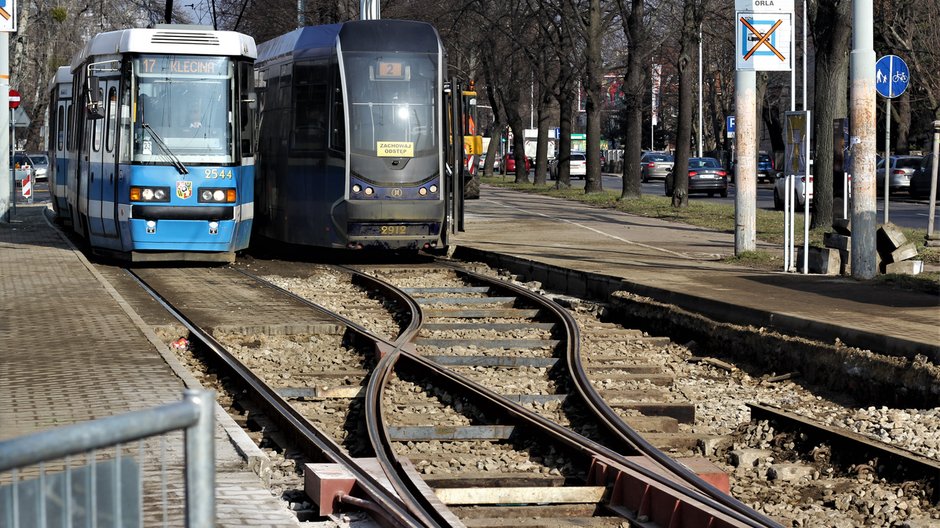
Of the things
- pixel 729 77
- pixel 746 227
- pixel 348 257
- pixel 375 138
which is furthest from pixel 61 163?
pixel 729 77

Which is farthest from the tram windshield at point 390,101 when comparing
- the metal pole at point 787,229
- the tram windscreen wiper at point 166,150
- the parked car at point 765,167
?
the parked car at point 765,167

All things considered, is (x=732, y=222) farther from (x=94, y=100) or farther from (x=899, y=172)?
(x=899, y=172)

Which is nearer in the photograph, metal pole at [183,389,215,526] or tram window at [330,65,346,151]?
metal pole at [183,389,215,526]

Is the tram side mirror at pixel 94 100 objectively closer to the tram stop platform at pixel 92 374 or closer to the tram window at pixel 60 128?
the tram stop platform at pixel 92 374

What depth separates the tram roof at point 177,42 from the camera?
1811 cm

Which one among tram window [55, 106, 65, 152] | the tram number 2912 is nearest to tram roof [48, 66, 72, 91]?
tram window [55, 106, 65, 152]

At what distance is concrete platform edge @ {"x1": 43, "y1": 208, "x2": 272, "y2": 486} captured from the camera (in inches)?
271

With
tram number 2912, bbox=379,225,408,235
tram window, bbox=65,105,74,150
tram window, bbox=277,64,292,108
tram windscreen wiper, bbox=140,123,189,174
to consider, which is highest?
tram window, bbox=277,64,292,108

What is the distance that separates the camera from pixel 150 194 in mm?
18047

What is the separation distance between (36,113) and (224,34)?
52054 millimetres

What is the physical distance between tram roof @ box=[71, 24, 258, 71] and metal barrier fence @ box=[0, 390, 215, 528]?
15.9m

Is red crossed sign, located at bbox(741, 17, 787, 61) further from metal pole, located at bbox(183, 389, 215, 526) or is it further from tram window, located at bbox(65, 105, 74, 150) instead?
metal pole, located at bbox(183, 389, 215, 526)

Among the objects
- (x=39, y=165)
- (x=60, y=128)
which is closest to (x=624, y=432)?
(x=60, y=128)

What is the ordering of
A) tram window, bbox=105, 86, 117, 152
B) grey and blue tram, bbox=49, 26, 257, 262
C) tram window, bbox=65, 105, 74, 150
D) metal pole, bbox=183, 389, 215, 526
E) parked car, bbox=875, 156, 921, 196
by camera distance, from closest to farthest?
metal pole, bbox=183, 389, 215, 526
grey and blue tram, bbox=49, 26, 257, 262
tram window, bbox=105, 86, 117, 152
tram window, bbox=65, 105, 74, 150
parked car, bbox=875, 156, 921, 196
